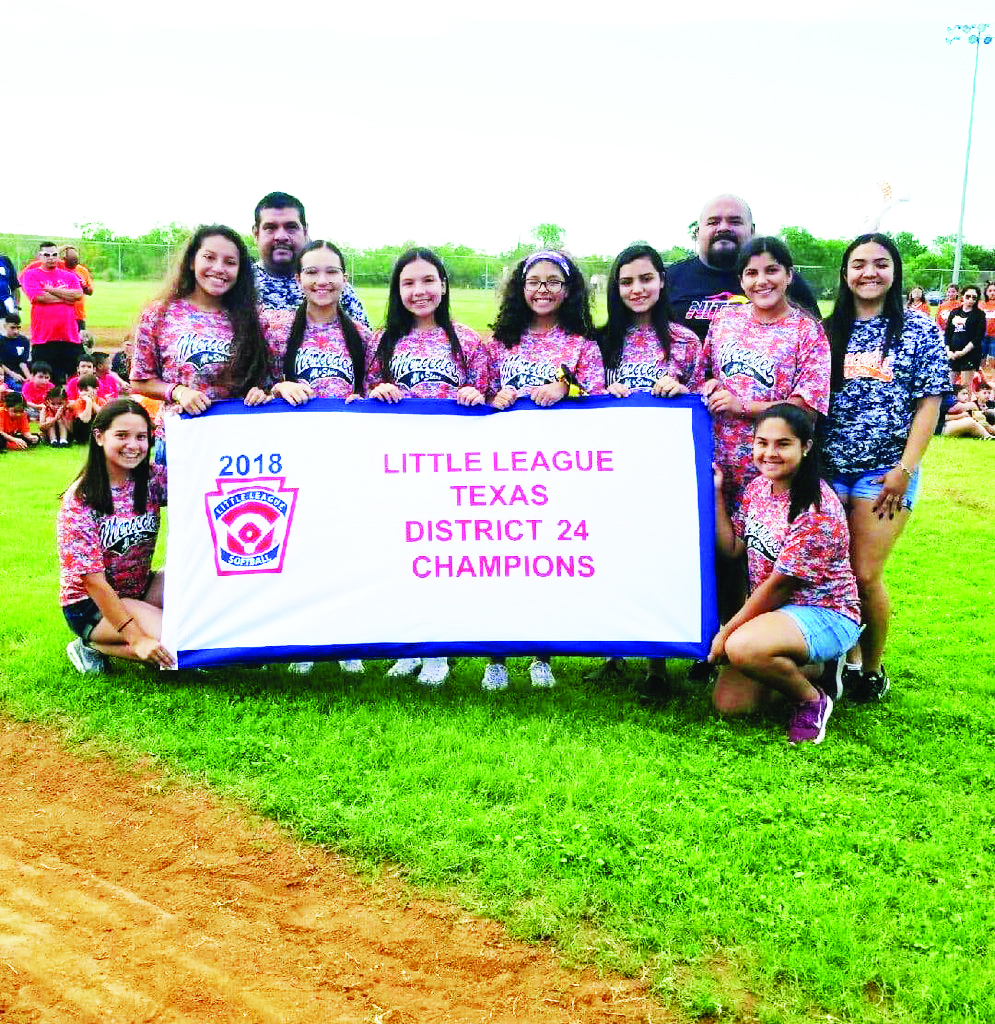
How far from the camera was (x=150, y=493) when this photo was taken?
511 cm

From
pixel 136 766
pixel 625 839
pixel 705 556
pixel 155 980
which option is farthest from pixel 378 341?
pixel 155 980

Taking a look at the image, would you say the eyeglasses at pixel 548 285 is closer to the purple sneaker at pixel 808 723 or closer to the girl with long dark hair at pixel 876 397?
the girl with long dark hair at pixel 876 397

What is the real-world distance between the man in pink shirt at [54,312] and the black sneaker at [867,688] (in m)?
11.9

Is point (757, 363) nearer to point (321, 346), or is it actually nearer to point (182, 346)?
point (321, 346)

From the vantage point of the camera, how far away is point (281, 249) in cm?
545

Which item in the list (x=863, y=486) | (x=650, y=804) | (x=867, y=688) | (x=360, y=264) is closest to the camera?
(x=650, y=804)

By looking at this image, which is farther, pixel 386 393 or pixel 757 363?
pixel 386 393

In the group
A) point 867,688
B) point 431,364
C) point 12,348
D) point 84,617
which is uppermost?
Result: point 431,364

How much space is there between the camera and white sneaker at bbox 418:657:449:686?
510cm

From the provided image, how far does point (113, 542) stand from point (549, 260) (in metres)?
2.38

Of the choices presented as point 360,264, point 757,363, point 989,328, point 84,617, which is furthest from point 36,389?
point 360,264

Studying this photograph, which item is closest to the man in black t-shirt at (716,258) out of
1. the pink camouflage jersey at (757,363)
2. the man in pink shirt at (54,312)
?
the pink camouflage jersey at (757,363)

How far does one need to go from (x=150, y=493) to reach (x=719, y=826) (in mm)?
2986

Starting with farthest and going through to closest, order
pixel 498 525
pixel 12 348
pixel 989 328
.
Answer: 1. pixel 989 328
2. pixel 12 348
3. pixel 498 525
